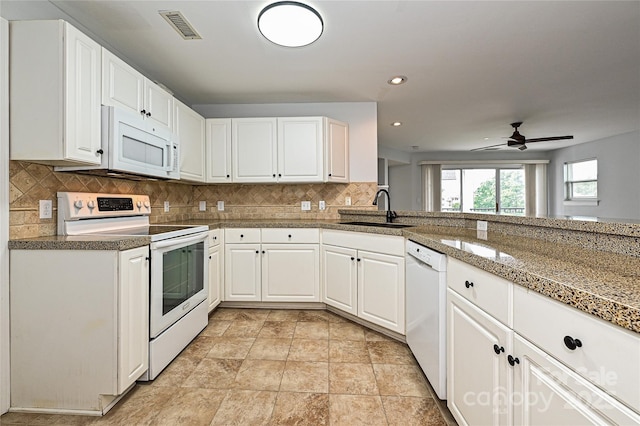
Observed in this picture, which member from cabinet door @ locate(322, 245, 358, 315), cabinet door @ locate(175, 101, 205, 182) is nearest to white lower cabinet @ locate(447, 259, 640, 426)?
cabinet door @ locate(322, 245, 358, 315)

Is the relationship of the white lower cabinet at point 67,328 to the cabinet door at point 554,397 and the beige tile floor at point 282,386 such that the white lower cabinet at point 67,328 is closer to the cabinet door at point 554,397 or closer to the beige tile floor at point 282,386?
the beige tile floor at point 282,386

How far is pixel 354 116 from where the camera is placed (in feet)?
12.2

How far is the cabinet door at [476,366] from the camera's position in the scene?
3.46ft

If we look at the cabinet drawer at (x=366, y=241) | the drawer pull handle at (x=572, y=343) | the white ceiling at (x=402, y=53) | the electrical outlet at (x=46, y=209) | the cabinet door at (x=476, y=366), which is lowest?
the cabinet door at (x=476, y=366)

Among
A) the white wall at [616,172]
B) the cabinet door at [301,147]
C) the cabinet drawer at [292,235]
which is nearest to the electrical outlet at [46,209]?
the cabinet drawer at [292,235]

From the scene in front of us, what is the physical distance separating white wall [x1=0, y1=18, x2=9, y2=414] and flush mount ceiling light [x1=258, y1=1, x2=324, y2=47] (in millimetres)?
1350

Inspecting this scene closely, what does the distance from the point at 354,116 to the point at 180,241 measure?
8.23ft

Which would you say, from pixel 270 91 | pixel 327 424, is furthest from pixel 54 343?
pixel 270 91

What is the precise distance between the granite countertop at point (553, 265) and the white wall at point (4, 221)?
0.10m

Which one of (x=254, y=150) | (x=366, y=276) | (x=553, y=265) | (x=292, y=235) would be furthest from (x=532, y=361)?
(x=254, y=150)

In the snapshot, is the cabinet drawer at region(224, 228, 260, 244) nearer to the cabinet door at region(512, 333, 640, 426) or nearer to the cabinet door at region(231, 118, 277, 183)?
the cabinet door at region(231, 118, 277, 183)

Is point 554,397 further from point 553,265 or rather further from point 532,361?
point 553,265

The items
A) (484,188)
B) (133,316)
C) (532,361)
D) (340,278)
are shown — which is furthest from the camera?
(484,188)

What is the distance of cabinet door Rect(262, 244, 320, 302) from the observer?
303cm
